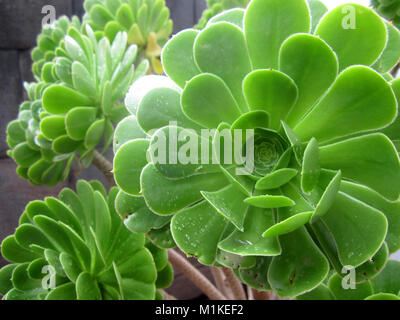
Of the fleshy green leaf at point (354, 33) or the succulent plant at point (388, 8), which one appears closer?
the fleshy green leaf at point (354, 33)

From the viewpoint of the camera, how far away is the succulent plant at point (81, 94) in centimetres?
49

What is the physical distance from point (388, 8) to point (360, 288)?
422mm

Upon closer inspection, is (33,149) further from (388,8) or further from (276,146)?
(388,8)

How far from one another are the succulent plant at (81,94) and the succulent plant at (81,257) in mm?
85

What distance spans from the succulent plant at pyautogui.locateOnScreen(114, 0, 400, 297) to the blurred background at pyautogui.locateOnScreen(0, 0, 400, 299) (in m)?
0.42

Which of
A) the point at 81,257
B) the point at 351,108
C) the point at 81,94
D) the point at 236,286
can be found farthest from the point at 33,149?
the point at 351,108

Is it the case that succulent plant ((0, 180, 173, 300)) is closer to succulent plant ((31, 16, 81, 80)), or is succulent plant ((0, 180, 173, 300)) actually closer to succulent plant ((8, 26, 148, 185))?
succulent plant ((8, 26, 148, 185))

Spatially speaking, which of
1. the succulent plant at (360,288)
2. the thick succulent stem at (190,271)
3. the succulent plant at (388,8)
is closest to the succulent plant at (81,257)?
the thick succulent stem at (190,271)

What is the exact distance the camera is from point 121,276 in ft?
1.39

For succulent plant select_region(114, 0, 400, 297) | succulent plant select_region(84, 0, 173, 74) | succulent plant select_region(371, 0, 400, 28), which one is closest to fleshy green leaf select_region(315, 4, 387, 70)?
succulent plant select_region(114, 0, 400, 297)

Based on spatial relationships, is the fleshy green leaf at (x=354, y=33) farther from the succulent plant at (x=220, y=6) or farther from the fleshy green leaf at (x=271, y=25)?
the succulent plant at (x=220, y=6)

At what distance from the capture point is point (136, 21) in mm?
667
